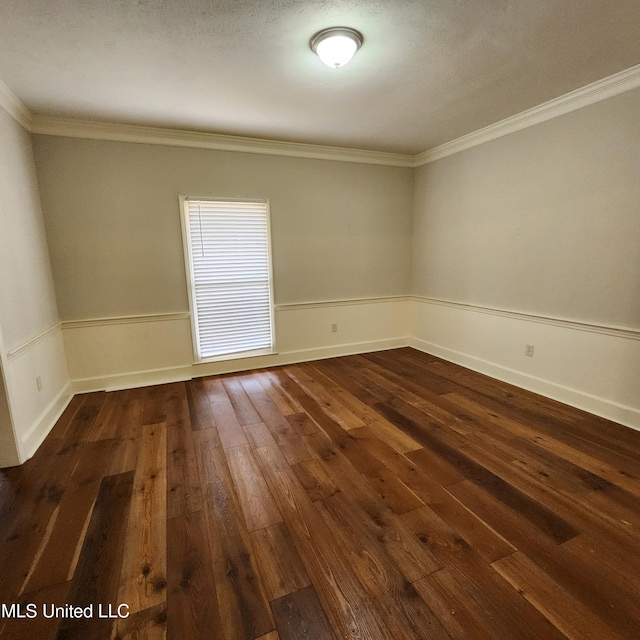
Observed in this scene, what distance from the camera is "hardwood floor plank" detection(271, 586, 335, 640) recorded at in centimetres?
116

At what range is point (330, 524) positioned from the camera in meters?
1.65

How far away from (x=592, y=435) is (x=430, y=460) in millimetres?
1290

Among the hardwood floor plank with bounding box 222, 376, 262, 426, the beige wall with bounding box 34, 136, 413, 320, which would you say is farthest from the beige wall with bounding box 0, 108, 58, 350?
the hardwood floor plank with bounding box 222, 376, 262, 426

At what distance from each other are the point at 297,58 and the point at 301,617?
2872 millimetres

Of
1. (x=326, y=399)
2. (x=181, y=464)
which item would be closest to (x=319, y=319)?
(x=326, y=399)

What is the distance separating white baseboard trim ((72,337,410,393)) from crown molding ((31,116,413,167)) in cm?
231

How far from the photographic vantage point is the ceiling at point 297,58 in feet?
5.50

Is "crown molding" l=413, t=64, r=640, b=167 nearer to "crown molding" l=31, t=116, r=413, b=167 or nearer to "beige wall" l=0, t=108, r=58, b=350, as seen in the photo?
"crown molding" l=31, t=116, r=413, b=167

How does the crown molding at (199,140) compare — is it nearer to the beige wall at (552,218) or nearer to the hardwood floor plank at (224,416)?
the beige wall at (552,218)

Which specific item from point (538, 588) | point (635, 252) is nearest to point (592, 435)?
point (635, 252)

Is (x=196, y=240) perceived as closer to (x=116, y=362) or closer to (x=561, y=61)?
(x=116, y=362)

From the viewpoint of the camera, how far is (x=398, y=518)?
168 centimetres

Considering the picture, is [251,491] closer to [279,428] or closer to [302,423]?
[279,428]

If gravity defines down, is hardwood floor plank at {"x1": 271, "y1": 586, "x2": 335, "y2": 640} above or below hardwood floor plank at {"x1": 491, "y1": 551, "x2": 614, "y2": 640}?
above
